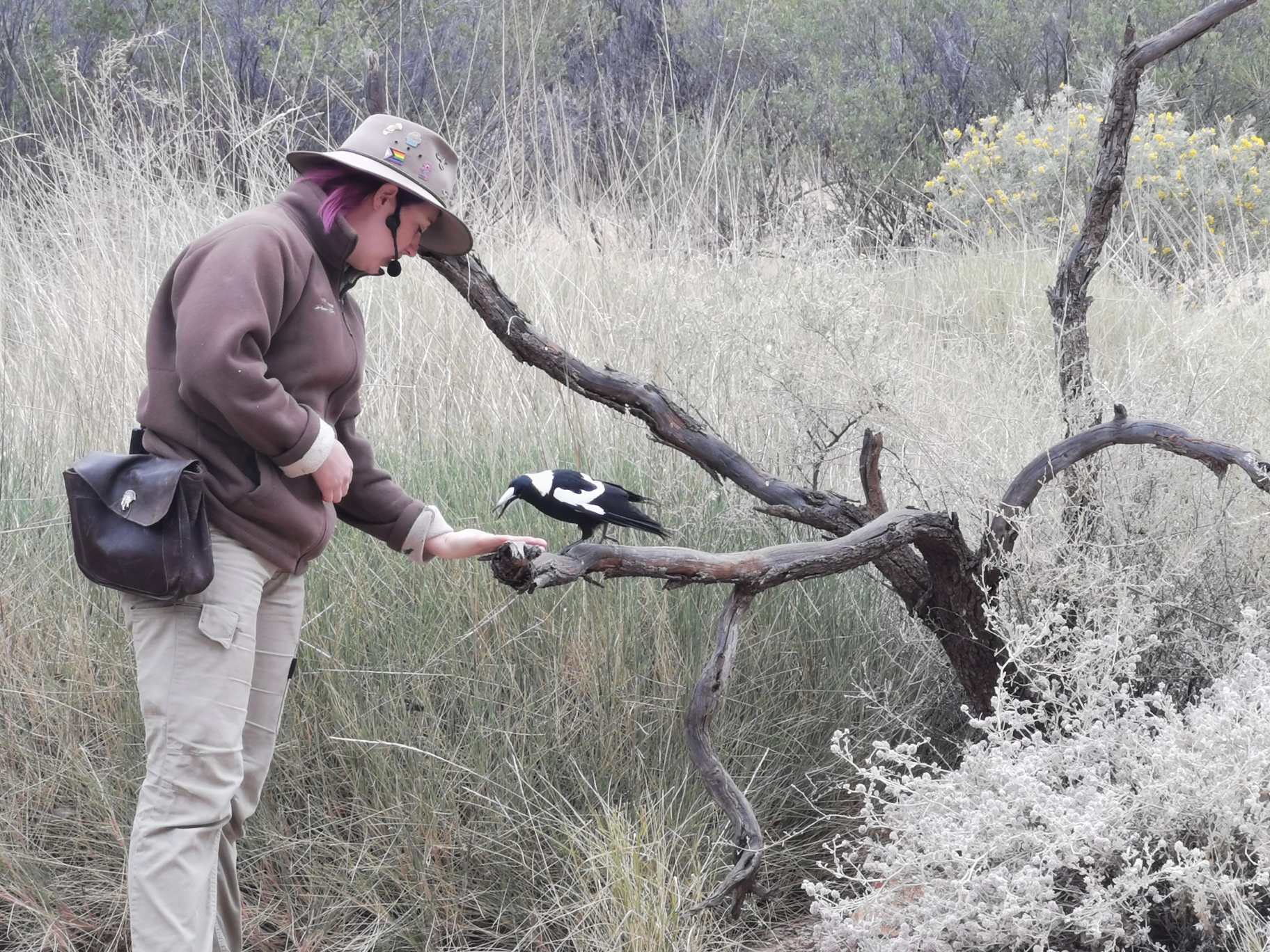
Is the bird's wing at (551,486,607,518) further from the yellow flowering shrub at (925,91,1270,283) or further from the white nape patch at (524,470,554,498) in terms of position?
the yellow flowering shrub at (925,91,1270,283)

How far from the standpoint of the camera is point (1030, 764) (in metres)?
2.34

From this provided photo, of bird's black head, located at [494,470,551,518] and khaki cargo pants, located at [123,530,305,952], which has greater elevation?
bird's black head, located at [494,470,551,518]

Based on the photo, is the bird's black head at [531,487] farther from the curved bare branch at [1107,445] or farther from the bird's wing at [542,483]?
the curved bare branch at [1107,445]

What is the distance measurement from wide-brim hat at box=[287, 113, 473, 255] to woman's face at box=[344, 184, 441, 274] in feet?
0.09

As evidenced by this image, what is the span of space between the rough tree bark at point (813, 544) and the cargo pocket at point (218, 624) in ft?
2.13

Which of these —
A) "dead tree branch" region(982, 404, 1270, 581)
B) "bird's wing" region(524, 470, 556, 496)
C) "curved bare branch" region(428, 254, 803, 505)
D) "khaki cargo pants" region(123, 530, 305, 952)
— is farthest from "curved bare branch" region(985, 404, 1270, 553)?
"khaki cargo pants" region(123, 530, 305, 952)

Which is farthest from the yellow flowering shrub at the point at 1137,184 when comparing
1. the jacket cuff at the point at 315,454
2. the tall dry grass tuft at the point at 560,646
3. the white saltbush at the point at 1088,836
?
the jacket cuff at the point at 315,454

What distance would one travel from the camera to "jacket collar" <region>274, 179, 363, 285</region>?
7.07 feet

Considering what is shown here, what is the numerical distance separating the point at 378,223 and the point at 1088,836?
1.66m

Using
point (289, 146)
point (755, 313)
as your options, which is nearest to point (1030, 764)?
point (755, 313)

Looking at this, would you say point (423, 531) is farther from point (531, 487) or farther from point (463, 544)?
point (531, 487)

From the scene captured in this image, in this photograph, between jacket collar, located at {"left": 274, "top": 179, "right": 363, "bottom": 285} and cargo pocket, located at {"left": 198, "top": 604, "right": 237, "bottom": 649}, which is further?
jacket collar, located at {"left": 274, "top": 179, "right": 363, "bottom": 285}

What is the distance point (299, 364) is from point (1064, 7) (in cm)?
956

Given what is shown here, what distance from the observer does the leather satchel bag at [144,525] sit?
1930 mm
